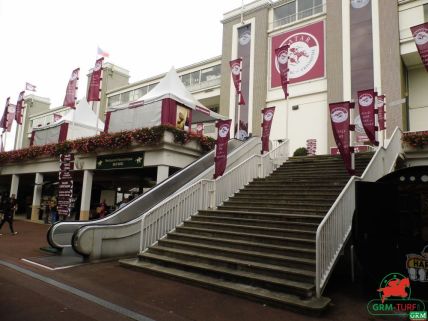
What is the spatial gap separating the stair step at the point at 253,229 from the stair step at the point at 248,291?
1.60m

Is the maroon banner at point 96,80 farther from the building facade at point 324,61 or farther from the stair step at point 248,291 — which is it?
the stair step at point 248,291

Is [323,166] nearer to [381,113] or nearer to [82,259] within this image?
[381,113]

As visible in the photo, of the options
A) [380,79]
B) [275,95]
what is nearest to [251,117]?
[275,95]

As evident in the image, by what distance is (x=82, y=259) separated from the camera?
322 inches

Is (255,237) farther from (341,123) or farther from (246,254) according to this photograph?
(341,123)

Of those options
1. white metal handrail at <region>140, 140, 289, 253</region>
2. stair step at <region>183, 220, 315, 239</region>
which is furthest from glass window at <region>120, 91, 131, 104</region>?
stair step at <region>183, 220, 315, 239</region>

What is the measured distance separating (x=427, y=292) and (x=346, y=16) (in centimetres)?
1978

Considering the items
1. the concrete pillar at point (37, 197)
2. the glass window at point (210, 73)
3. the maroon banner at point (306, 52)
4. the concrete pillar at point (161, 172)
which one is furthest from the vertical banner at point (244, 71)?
the concrete pillar at point (37, 197)

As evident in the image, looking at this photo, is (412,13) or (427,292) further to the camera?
(412,13)

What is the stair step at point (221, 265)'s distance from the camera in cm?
574

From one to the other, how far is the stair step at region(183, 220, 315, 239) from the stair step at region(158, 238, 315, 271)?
0.68 meters

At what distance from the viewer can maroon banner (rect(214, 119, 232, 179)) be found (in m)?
10.1

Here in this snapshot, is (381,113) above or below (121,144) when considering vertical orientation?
above

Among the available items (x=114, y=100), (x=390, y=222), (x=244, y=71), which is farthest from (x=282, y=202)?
(x=114, y=100)
